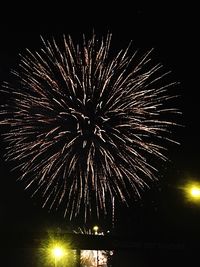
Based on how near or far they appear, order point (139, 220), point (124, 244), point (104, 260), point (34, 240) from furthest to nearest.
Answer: point (104, 260)
point (139, 220)
point (124, 244)
point (34, 240)

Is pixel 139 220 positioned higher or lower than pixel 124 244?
higher

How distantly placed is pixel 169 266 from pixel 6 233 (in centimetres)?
1267

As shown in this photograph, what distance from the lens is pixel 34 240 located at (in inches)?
1174

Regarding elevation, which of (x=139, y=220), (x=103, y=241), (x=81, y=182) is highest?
(x=139, y=220)

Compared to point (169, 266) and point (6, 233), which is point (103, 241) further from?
point (6, 233)

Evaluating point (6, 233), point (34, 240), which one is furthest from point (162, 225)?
point (6, 233)

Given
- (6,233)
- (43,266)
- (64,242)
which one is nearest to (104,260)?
(43,266)

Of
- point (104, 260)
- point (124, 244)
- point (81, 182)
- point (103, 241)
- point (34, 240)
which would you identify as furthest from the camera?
point (104, 260)

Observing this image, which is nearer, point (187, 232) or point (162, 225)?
point (187, 232)

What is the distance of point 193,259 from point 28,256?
1523cm

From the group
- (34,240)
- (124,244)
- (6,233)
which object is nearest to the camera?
(6,233)

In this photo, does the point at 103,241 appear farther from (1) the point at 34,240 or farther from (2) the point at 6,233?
(2) the point at 6,233

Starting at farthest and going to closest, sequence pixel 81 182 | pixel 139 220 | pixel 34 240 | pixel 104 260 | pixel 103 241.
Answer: pixel 104 260
pixel 139 220
pixel 103 241
pixel 34 240
pixel 81 182

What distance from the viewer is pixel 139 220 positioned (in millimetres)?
36750
